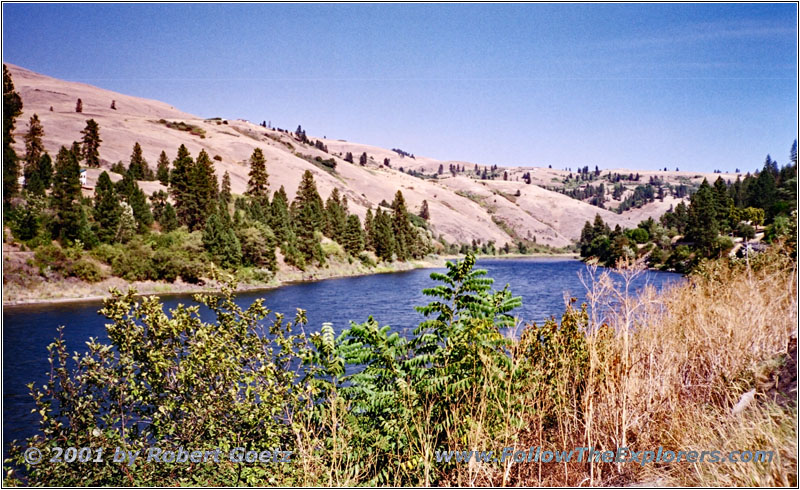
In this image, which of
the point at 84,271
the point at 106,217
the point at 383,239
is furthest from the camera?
the point at 383,239

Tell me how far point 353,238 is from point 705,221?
4998 cm

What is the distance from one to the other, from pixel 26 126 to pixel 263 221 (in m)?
81.7

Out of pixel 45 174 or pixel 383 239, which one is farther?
pixel 383 239

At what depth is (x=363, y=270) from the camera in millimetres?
73750

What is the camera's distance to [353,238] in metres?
77.9

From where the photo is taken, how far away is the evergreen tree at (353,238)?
77.4m

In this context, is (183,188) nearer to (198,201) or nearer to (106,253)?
(198,201)

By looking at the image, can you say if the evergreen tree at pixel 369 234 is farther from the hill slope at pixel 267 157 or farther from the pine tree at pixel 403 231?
the hill slope at pixel 267 157

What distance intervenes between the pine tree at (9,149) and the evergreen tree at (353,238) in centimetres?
4158

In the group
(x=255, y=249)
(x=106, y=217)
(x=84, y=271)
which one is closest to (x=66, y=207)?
(x=106, y=217)

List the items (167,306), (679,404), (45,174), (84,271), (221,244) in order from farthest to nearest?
(45,174), (221,244), (84,271), (167,306), (679,404)

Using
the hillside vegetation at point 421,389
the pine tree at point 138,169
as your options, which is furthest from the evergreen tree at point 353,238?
the hillside vegetation at point 421,389

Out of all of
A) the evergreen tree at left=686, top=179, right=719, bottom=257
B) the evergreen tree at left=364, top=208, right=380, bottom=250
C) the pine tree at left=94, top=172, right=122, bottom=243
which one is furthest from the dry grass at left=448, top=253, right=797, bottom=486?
the evergreen tree at left=364, top=208, right=380, bottom=250

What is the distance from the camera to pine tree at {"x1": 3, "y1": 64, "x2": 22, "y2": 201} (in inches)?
1951
